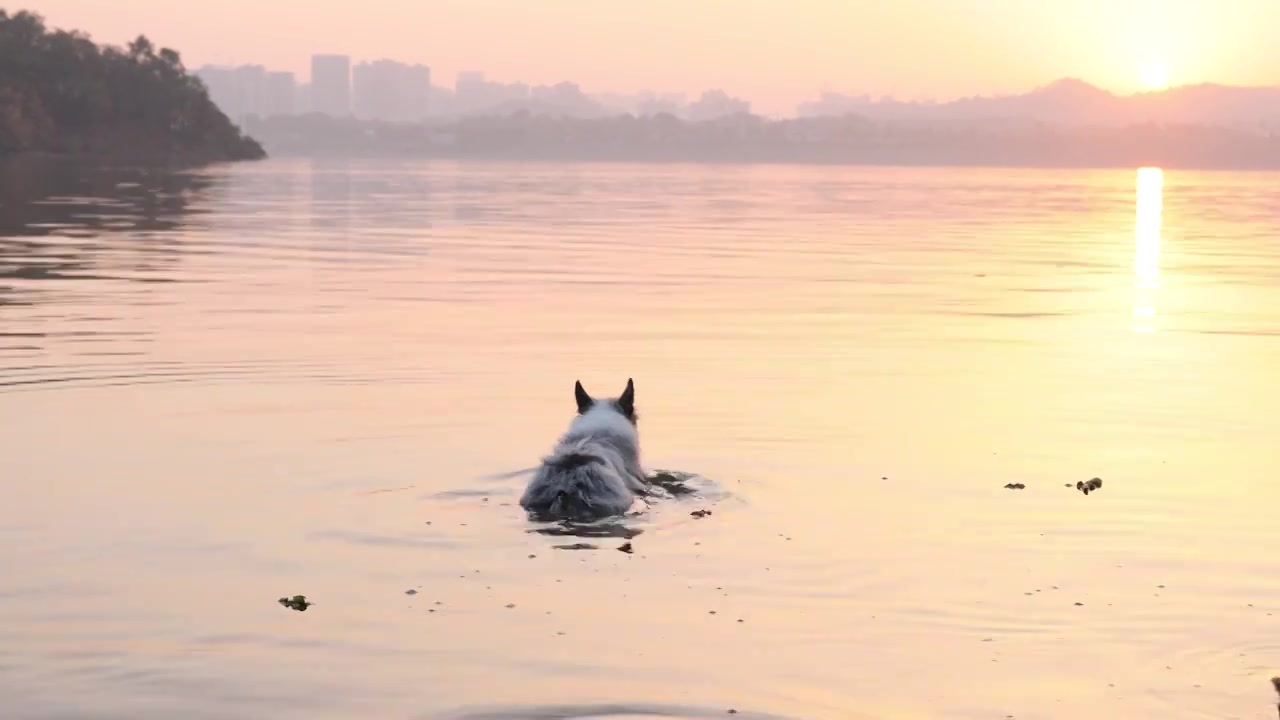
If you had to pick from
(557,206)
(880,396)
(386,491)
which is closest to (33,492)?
(386,491)

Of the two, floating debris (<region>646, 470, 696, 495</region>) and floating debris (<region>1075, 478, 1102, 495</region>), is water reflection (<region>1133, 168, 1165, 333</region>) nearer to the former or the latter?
floating debris (<region>1075, 478, 1102, 495</region>)

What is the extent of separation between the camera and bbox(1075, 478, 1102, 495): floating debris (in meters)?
16.5

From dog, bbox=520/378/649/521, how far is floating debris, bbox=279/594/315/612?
3.18 m

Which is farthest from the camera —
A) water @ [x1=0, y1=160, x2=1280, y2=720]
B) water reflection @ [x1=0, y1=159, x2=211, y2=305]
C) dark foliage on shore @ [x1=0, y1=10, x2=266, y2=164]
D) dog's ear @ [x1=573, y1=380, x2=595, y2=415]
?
dark foliage on shore @ [x1=0, y1=10, x2=266, y2=164]

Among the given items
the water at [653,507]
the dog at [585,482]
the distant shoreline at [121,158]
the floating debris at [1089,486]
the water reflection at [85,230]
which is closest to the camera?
the water at [653,507]

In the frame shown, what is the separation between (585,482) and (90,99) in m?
179

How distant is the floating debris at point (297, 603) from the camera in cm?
1180

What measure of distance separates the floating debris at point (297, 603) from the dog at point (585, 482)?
3.18 m

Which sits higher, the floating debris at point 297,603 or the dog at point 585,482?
the dog at point 585,482

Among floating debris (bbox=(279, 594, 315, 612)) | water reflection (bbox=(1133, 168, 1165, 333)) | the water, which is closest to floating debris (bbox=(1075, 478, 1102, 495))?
the water

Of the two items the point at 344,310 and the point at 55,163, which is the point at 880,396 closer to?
the point at 344,310

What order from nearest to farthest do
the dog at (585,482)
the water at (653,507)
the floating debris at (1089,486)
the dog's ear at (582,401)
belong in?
the water at (653,507)
the dog at (585,482)
the floating debris at (1089,486)
the dog's ear at (582,401)

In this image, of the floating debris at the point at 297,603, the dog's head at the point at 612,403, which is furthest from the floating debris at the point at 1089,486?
the floating debris at the point at 297,603

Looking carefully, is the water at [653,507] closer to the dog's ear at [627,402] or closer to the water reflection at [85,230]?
the water reflection at [85,230]
